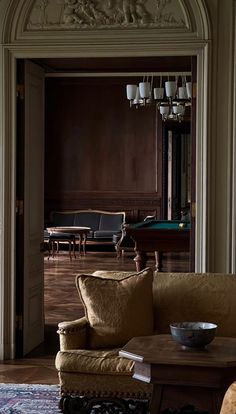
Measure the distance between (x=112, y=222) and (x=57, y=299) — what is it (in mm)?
5957

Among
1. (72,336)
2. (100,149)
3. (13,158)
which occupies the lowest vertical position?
(72,336)

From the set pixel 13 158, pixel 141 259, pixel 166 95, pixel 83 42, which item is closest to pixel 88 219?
pixel 166 95

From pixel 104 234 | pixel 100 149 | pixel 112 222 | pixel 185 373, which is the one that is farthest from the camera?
pixel 100 149

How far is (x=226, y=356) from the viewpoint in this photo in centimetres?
374

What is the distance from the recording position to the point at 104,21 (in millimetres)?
6047

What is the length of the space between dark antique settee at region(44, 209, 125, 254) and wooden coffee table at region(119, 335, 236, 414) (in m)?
10.9

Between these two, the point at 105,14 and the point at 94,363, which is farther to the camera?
the point at 105,14

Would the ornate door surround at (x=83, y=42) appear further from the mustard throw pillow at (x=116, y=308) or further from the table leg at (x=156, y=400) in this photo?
the table leg at (x=156, y=400)

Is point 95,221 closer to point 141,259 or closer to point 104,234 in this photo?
point 104,234

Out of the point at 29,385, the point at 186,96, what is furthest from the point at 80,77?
the point at 29,385

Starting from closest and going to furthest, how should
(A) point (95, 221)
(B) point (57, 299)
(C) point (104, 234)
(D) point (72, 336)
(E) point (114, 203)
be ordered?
1. (D) point (72, 336)
2. (B) point (57, 299)
3. (C) point (104, 234)
4. (A) point (95, 221)
5. (E) point (114, 203)

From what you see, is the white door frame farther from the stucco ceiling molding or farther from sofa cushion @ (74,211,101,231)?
sofa cushion @ (74,211,101,231)

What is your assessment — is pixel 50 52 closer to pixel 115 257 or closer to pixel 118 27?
pixel 118 27

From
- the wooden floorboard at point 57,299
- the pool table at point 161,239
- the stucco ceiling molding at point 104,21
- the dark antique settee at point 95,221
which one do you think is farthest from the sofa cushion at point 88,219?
the stucco ceiling molding at point 104,21
